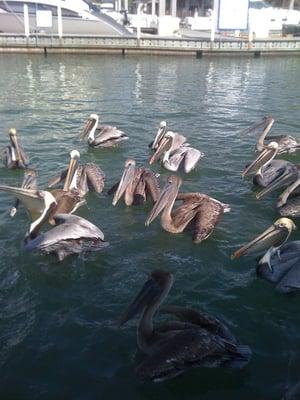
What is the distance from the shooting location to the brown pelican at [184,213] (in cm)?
858

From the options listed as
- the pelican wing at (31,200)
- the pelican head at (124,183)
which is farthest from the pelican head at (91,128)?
the pelican wing at (31,200)

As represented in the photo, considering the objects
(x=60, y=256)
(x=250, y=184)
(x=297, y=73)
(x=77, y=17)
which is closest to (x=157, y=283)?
(x=60, y=256)

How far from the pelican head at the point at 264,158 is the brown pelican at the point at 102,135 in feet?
13.3

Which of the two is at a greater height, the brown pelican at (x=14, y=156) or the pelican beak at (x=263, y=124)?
the pelican beak at (x=263, y=124)

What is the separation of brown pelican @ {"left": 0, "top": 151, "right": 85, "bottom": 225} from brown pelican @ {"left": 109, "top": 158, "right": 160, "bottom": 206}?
2.81 ft

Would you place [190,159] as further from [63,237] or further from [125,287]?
[125,287]

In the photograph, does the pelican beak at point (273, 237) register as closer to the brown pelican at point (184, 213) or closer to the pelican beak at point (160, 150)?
the brown pelican at point (184, 213)

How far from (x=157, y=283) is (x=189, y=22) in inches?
2184

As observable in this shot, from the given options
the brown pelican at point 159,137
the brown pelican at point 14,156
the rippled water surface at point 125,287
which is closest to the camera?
the rippled water surface at point 125,287

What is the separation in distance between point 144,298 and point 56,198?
161 inches

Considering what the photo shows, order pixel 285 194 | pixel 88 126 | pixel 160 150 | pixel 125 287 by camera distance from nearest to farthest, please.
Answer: pixel 125 287, pixel 285 194, pixel 160 150, pixel 88 126

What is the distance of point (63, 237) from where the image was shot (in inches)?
291

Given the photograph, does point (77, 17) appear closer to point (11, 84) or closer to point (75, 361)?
point (11, 84)

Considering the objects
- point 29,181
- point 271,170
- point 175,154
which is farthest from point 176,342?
point 175,154
